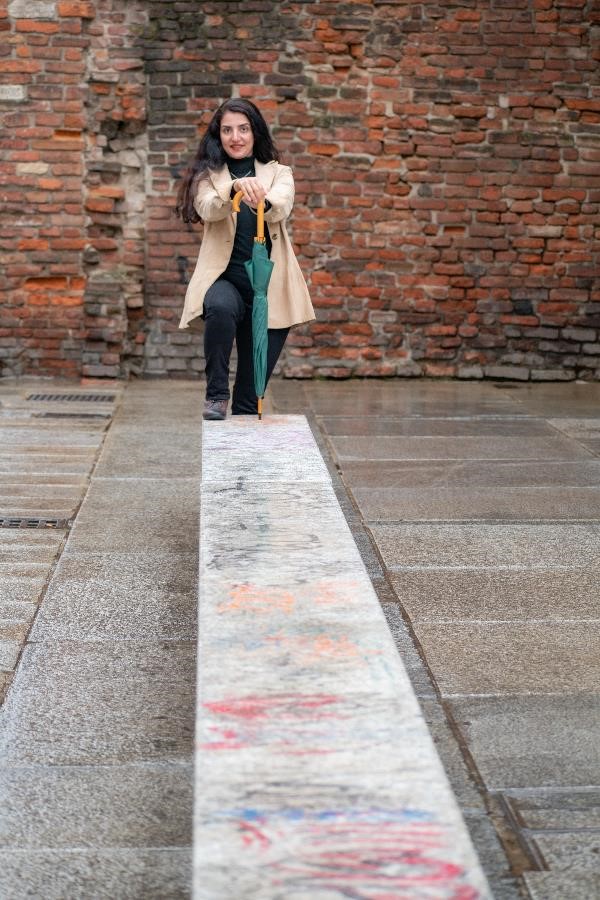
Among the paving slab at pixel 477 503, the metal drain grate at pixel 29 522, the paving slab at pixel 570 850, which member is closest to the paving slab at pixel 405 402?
the paving slab at pixel 477 503

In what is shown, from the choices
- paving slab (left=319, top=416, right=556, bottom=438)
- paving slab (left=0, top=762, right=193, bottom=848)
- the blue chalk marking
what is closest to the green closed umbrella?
paving slab (left=319, top=416, right=556, bottom=438)

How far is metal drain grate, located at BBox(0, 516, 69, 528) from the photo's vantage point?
200 inches

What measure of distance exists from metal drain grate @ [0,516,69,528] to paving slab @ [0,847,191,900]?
2742 mm

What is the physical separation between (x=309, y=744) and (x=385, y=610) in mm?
1905

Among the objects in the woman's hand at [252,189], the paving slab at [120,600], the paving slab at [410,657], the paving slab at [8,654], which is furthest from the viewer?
the woman's hand at [252,189]

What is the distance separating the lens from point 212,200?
202 inches

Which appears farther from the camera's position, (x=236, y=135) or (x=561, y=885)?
(x=236, y=135)

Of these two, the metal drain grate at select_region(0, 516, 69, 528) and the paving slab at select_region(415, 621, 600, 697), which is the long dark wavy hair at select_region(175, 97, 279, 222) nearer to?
the metal drain grate at select_region(0, 516, 69, 528)

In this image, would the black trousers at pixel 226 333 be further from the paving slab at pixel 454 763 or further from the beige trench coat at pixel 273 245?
the paving slab at pixel 454 763


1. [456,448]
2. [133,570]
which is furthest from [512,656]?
[456,448]

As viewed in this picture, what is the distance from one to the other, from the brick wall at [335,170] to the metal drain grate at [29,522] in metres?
4.46

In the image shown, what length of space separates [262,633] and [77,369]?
7.33 m

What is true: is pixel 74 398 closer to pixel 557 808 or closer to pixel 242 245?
pixel 242 245

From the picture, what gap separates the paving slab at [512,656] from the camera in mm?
3289
